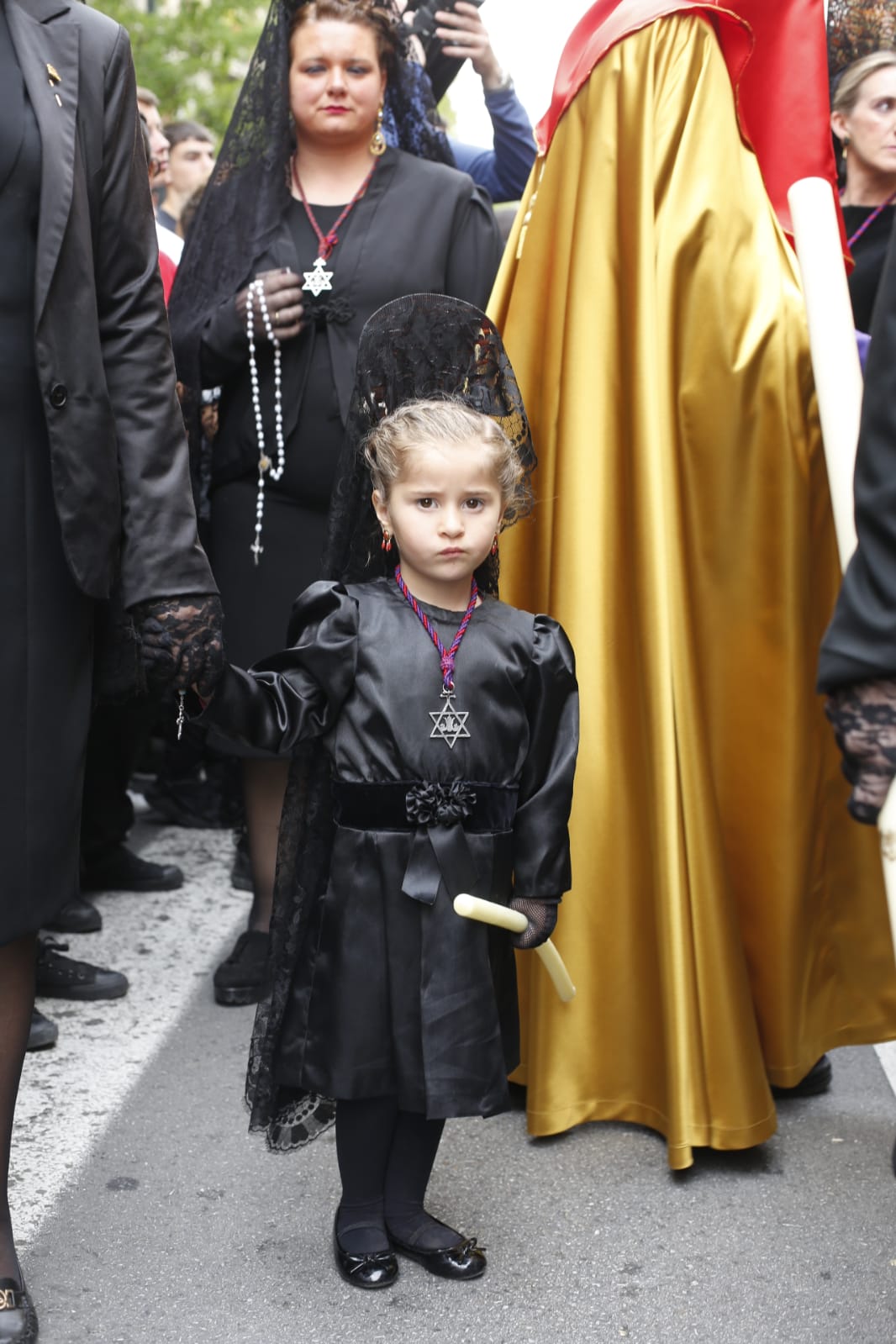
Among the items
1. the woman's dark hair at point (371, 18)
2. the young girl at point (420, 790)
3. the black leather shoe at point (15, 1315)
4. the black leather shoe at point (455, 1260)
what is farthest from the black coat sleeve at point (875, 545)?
the woman's dark hair at point (371, 18)

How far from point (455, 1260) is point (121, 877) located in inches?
95.1

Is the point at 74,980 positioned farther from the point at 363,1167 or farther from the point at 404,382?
the point at 404,382

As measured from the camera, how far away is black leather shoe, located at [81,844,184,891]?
4805 millimetres

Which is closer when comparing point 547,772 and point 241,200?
point 547,772

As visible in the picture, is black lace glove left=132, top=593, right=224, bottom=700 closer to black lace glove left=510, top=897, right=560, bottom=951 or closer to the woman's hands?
black lace glove left=510, top=897, right=560, bottom=951

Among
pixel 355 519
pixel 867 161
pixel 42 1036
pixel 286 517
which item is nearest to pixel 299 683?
pixel 355 519

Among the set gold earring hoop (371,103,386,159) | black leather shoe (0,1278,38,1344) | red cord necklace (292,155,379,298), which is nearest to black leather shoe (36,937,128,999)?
black leather shoe (0,1278,38,1344)

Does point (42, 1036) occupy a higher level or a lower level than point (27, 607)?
lower

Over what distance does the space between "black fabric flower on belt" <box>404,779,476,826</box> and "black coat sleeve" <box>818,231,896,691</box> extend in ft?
2.88

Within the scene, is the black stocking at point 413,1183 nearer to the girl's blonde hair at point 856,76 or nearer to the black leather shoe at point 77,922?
the black leather shoe at point 77,922

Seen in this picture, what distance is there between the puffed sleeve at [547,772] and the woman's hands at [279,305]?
1.32 meters

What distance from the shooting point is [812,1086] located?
134 inches

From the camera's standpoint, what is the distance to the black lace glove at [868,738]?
5.66ft

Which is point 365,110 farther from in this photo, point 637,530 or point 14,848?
point 14,848
